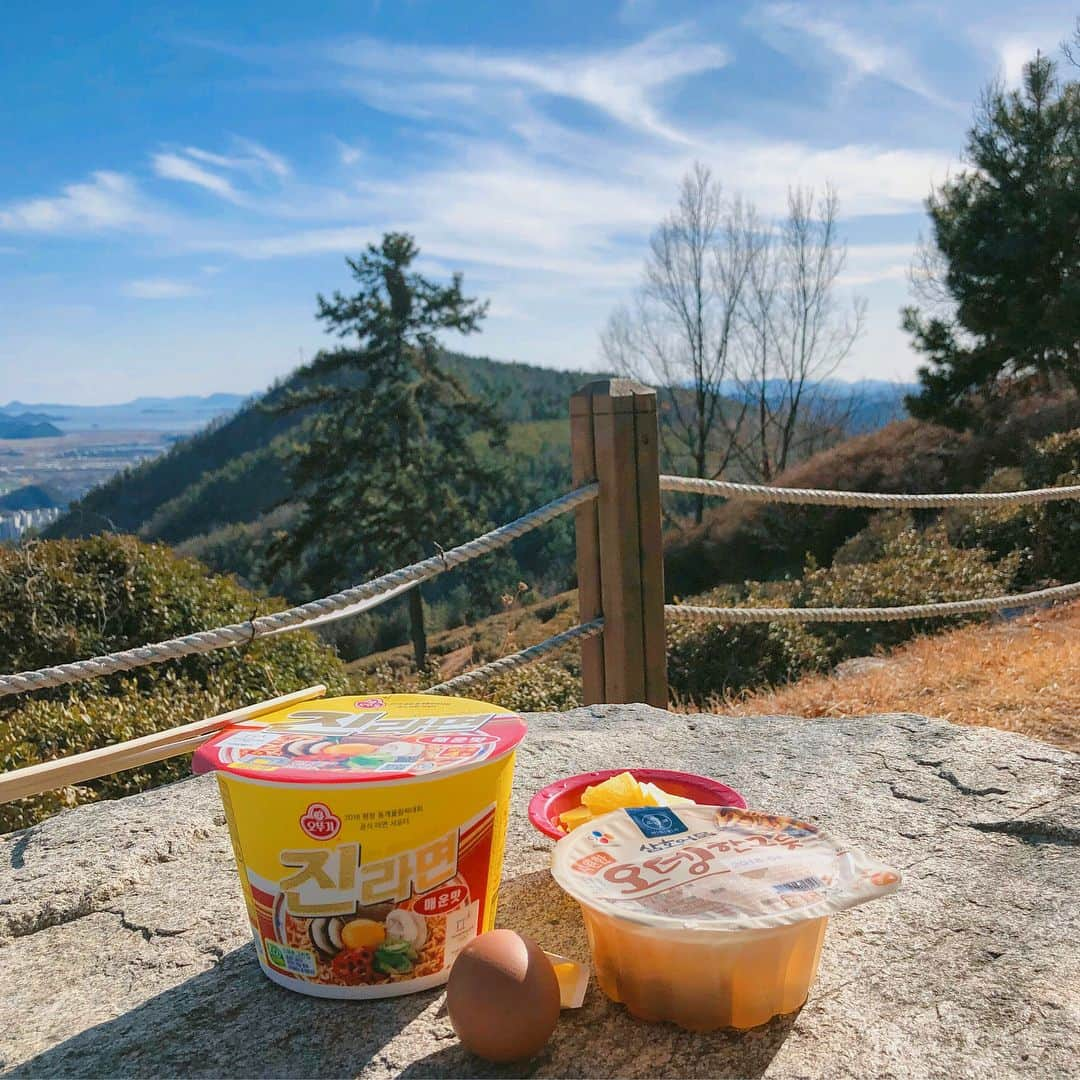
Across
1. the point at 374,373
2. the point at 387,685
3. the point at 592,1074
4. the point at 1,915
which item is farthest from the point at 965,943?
the point at 374,373

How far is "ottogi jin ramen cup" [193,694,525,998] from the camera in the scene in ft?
4.94

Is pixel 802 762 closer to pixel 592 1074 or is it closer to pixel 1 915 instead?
pixel 592 1074

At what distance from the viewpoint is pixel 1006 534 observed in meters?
9.63

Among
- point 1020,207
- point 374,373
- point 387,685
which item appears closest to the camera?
point 387,685

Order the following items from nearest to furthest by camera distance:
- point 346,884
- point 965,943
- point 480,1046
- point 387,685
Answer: point 480,1046 → point 346,884 → point 965,943 → point 387,685

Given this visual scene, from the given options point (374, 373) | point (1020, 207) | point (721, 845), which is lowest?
point (721, 845)

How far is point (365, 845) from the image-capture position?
1513 mm

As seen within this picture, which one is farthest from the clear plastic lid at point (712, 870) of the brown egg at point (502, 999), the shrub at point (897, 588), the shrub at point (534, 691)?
the shrub at point (897, 588)

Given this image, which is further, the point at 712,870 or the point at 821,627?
the point at 821,627

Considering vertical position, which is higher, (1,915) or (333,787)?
(333,787)

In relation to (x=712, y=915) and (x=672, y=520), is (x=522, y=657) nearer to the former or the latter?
(x=712, y=915)

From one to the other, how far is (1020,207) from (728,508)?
8.32 metres

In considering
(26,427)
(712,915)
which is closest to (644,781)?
(712,915)

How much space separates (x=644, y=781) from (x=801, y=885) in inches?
25.0
